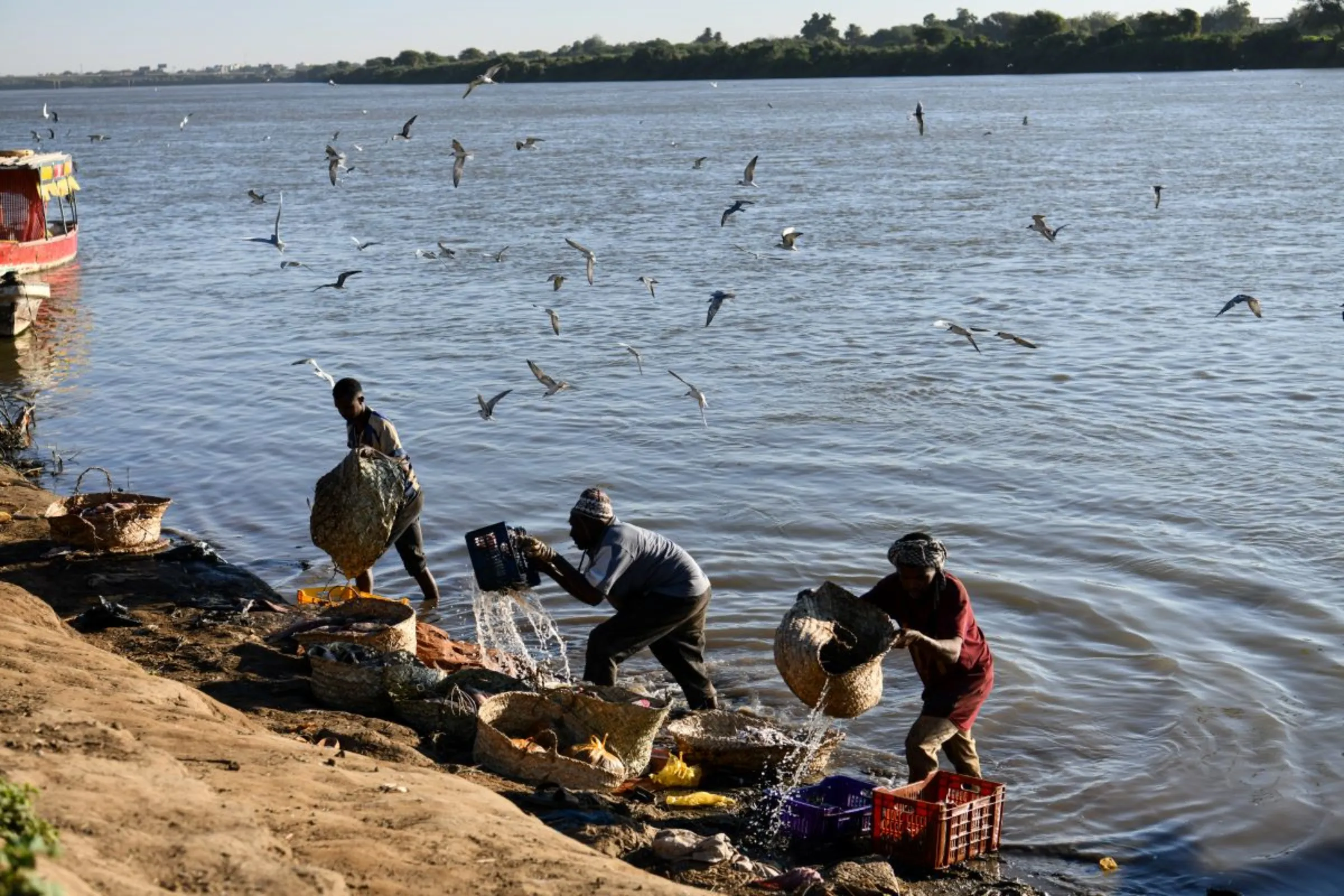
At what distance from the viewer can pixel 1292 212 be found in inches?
1077

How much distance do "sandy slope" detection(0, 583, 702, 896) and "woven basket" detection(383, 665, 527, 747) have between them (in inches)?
28.5

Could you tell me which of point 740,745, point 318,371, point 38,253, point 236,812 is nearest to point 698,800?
point 740,745

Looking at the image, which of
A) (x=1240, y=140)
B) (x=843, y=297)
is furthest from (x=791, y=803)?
(x=1240, y=140)

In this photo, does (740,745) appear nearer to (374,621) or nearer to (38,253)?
(374,621)

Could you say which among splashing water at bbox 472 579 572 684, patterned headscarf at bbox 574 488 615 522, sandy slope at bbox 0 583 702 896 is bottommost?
splashing water at bbox 472 579 572 684

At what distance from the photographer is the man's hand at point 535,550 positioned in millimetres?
6547

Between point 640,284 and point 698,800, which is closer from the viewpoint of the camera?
point 698,800

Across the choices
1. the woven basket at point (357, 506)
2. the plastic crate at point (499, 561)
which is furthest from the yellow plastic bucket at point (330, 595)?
the plastic crate at point (499, 561)

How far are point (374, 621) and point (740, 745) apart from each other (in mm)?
2060

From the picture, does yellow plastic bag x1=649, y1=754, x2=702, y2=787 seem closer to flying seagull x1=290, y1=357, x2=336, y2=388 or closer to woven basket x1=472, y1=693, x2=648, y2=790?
woven basket x1=472, y1=693, x2=648, y2=790

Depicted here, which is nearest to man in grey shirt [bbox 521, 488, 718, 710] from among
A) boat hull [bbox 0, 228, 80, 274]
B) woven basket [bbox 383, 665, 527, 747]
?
woven basket [bbox 383, 665, 527, 747]

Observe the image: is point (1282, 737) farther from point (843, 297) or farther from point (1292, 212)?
point (1292, 212)

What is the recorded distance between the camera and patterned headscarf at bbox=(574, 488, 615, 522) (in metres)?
6.54

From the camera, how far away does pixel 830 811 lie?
595cm
